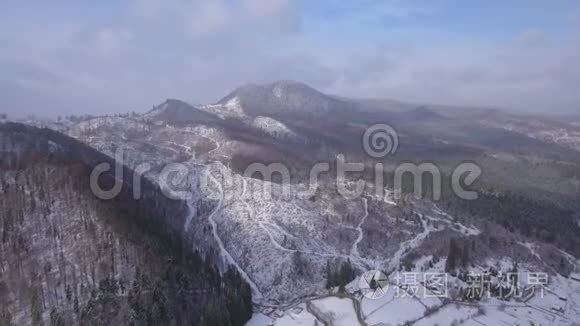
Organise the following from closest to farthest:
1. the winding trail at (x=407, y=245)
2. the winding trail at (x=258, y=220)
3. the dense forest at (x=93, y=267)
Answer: the dense forest at (x=93, y=267)
the winding trail at (x=407, y=245)
the winding trail at (x=258, y=220)

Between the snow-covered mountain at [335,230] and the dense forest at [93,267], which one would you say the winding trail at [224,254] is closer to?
the snow-covered mountain at [335,230]

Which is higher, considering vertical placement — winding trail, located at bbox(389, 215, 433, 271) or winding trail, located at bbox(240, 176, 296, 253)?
winding trail, located at bbox(240, 176, 296, 253)

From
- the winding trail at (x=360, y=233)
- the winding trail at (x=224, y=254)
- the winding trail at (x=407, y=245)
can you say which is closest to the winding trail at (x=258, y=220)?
the winding trail at (x=224, y=254)

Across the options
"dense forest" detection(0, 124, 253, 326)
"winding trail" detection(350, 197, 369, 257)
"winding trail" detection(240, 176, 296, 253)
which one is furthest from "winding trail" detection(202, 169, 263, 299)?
"winding trail" detection(350, 197, 369, 257)

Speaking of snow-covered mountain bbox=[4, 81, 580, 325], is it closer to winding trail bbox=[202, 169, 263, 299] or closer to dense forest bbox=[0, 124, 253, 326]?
winding trail bbox=[202, 169, 263, 299]

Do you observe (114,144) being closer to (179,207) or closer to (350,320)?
(179,207)

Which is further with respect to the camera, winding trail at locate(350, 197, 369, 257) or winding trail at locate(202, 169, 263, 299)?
winding trail at locate(350, 197, 369, 257)

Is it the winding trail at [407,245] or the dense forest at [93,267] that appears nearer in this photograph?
the dense forest at [93,267]

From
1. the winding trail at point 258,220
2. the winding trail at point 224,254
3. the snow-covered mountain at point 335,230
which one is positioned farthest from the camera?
the winding trail at point 258,220

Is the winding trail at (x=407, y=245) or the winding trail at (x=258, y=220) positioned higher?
the winding trail at (x=258, y=220)

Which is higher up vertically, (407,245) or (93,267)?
(93,267)

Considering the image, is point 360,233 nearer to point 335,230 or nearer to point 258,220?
point 335,230

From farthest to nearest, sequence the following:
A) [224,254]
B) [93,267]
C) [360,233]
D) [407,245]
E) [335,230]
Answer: [335,230] < [360,233] < [407,245] < [224,254] < [93,267]

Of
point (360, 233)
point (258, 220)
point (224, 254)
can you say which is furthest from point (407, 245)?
point (224, 254)
